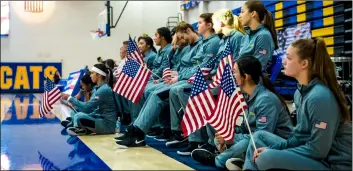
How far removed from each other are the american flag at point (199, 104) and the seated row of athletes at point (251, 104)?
10.0 inches

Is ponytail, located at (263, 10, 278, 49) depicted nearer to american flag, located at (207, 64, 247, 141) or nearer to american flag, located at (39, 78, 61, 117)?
american flag, located at (207, 64, 247, 141)

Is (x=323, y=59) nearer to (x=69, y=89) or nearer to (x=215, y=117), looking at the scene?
(x=215, y=117)

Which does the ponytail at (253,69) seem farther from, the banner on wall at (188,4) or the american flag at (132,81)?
the banner on wall at (188,4)

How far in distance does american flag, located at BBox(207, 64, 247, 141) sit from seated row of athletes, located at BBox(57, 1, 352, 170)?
0.59ft

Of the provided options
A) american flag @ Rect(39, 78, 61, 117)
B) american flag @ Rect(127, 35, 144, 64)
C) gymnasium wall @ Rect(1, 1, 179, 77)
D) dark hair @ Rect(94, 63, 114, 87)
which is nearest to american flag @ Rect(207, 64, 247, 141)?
american flag @ Rect(127, 35, 144, 64)

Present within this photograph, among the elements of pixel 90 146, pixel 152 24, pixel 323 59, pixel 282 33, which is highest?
pixel 152 24

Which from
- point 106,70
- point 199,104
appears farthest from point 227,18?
point 106,70

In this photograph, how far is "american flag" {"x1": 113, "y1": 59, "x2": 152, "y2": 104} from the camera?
506cm

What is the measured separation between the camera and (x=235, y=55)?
4.52 metres

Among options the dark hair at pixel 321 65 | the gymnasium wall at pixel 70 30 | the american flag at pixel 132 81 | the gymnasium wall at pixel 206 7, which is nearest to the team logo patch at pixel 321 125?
the dark hair at pixel 321 65

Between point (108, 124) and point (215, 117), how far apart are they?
9.10ft

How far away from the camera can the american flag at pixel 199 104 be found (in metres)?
3.38

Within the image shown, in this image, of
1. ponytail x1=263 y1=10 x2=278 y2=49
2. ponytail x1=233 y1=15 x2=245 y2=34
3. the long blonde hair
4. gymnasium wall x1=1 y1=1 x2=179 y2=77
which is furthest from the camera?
gymnasium wall x1=1 y1=1 x2=179 y2=77

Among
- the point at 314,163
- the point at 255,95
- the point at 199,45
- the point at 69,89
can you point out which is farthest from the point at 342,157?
the point at 69,89
